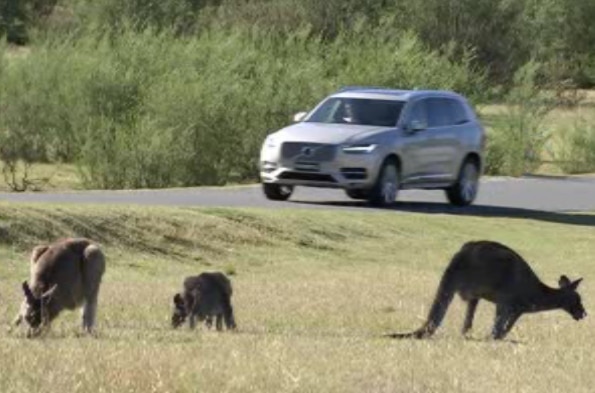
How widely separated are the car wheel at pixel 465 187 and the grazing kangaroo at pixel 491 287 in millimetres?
16381

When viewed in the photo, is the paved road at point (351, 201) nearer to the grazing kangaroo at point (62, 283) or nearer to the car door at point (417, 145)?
the car door at point (417, 145)

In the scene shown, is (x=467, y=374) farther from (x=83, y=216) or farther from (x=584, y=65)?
(x=584, y=65)

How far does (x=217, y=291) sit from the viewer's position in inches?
552

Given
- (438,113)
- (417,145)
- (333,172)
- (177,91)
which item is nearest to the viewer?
(333,172)

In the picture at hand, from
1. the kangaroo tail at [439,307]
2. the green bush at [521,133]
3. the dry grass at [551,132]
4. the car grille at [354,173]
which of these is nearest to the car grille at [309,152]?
the car grille at [354,173]

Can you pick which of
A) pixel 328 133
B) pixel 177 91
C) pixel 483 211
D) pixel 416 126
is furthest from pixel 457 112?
pixel 177 91

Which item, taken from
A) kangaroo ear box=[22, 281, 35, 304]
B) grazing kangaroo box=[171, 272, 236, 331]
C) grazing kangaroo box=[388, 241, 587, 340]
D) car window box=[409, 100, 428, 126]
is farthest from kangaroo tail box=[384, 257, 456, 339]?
car window box=[409, 100, 428, 126]

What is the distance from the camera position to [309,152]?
93.6 feet

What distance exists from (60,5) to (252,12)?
57.6 feet

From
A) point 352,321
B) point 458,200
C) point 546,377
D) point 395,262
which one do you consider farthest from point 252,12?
point 546,377

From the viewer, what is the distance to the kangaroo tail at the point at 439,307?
13680 millimetres

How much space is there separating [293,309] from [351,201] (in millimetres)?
13225

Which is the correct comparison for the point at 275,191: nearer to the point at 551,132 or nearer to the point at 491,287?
the point at 491,287

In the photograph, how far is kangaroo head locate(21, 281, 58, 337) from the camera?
1191 centimetres
